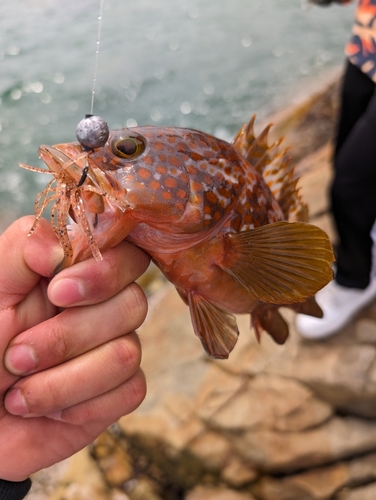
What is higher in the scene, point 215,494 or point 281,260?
point 281,260

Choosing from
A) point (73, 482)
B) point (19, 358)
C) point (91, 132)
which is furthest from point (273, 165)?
point (73, 482)

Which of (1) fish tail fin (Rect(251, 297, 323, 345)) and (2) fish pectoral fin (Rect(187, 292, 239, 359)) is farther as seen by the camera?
(1) fish tail fin (Rect(251, 297, 323, 345))

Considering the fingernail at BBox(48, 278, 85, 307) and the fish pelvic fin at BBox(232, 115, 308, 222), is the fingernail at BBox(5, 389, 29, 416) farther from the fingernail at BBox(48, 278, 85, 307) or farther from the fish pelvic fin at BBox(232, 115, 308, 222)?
the fish pelvic fin at BBox(232, 115, 308, 222)

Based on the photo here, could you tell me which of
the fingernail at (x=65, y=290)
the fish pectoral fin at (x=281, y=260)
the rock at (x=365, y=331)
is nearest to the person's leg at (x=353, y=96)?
the rock at (x=365, y=331)

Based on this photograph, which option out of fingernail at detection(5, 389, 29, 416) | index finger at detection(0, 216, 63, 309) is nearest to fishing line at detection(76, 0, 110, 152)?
index finger at detection(0, 216, 63, 309)

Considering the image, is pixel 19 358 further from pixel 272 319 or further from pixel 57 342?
pixel 272 319

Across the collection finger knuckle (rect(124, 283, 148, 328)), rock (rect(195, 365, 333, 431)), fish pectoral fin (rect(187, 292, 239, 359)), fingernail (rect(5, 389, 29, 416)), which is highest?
finger knuckle (rect(124, 283, 148, 328))
